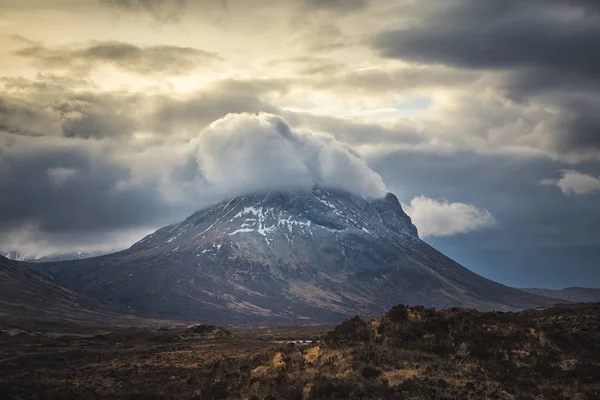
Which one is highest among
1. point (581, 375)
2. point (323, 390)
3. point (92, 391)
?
point (581, 375)

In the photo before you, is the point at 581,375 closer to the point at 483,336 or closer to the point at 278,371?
the point at 483,336

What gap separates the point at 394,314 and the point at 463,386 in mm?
21922

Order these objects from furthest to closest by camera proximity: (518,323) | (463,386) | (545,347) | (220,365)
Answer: (220,365)
(518,323)
(545,347)
(463,386)

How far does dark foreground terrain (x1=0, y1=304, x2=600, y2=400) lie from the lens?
60.7m

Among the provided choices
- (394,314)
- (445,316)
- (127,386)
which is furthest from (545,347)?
(127,386)

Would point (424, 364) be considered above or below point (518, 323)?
below

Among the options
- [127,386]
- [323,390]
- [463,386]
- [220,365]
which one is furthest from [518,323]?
[127,386]

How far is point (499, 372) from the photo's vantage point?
63.9 metres

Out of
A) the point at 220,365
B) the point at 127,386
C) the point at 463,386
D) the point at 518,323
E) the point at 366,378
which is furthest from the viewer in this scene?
the point at 220,365

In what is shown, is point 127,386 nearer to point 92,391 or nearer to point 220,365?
point 92,391

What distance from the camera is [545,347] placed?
68.9 m

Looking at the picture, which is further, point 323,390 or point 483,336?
point 483,336

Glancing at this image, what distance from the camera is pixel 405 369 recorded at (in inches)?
2601

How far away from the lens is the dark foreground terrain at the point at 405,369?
60656 millimetres
